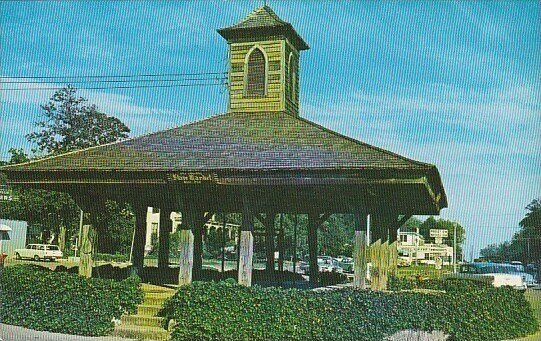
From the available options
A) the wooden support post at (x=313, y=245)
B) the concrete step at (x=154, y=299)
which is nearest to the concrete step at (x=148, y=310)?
the concrete step at (x=154, y=299)

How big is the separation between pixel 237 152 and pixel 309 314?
429 cm

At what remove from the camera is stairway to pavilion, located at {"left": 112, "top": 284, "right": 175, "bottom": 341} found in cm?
1232

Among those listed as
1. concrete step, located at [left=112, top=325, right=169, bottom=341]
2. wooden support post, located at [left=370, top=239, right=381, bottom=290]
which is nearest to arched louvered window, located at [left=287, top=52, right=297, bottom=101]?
wooden support post, located at [left=370, top=239, right=381, bottom=290]

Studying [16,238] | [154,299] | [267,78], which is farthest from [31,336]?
[16,238]

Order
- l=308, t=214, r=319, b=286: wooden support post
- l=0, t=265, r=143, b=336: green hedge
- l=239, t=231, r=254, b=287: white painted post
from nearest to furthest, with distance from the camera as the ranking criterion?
l=0, t=265, r=143, b=336: green hedge < l=239, t=231, r=254, b=287: white painted post < l=308, t=214, r=319, b=286: wooden support post

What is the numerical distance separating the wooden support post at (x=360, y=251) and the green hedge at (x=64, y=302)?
16.1 ft

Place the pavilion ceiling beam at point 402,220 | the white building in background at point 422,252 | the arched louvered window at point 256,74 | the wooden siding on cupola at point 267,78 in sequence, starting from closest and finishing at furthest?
the pavilion ceiling beam at point 402,220 < the wooden siding on cupola at point 267,78 < the arched louvered window at point 256,74 < the white building in background at point 422,252

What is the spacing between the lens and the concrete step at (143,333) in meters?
12.3

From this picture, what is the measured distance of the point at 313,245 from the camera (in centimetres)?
2217

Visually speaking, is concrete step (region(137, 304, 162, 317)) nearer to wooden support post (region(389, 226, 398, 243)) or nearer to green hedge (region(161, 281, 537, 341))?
green hedge (region(161, 281, 537, 341))

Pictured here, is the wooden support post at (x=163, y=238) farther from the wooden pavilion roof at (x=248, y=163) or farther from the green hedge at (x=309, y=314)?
the green hedge at (x=309, y=314)

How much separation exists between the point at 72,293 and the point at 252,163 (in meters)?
4.72

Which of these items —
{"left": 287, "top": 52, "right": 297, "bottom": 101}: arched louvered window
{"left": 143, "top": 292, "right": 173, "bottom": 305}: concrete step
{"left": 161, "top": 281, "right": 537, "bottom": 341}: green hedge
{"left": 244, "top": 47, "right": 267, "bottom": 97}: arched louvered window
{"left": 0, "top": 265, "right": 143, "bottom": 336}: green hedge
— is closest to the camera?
{"left": 161, "top": 281, "right": 537, "bottom": 341}: green hedge

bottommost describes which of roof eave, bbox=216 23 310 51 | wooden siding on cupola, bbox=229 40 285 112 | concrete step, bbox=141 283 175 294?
concrete step, bbox=141 283 175 294
